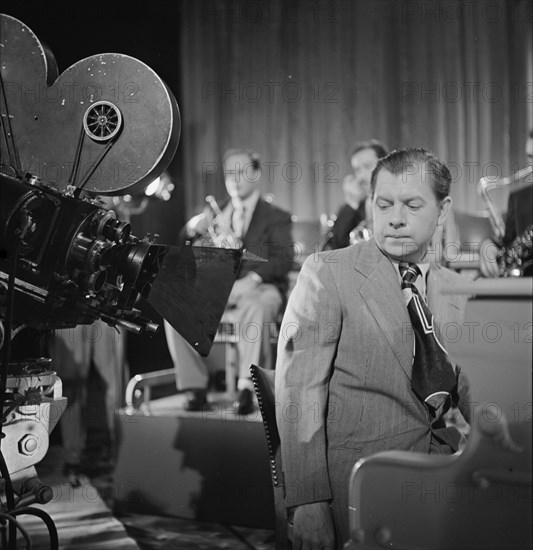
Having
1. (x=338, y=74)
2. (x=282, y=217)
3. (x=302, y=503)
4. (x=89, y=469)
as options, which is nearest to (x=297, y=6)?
(x=338, y=74)

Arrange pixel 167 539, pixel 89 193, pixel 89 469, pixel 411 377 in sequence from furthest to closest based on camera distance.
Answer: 1. pixel 89 469
2. pixel 167 539
3. pixel 89 193
4. pixel 411 377

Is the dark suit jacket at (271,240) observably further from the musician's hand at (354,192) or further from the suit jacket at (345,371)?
the suit jacket at (345,371)

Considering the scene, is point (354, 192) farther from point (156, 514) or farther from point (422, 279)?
point (422, 279)

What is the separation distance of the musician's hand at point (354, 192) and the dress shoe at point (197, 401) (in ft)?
5.68

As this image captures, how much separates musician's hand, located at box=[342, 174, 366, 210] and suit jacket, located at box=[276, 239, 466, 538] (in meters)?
3.14

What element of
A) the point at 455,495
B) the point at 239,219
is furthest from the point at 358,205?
the point at 455,495

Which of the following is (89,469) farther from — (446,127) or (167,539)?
(446,127)

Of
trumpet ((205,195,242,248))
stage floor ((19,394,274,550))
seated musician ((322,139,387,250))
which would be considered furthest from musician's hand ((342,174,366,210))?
stage floor ((19,394,274,550))

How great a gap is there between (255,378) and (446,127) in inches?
165

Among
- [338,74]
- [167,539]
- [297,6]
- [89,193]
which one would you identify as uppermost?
[297,6]

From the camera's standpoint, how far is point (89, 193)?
6.97 feet

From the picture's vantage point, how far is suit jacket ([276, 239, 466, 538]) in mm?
1907

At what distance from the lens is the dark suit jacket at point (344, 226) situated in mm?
5004

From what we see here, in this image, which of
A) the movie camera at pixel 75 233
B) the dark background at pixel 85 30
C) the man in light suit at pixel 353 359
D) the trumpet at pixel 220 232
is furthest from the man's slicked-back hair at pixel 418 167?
the trumpet at pixel 220 232
